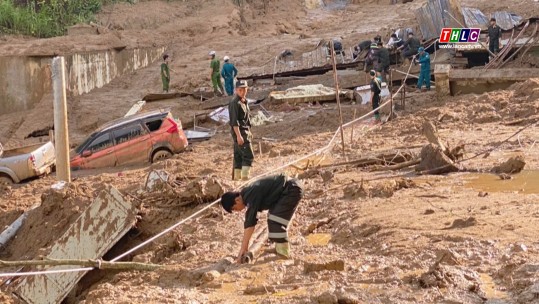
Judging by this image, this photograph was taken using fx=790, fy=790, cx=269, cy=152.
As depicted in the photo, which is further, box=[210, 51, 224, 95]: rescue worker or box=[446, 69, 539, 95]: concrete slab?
box=[210, 51, 224, 95]: rescue worker

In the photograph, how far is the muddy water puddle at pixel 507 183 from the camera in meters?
11.4

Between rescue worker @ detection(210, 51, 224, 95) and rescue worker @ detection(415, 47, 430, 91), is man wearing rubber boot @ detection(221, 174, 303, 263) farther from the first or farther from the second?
rescue worker @ detection(210, 51, 224, 95)

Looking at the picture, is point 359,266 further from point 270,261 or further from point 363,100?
point 363,100

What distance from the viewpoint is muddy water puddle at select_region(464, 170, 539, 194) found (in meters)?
11.4

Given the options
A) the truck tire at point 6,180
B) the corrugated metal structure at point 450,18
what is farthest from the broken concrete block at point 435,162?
the corrugated metal structure at point 450,18

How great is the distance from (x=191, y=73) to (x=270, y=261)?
2247cm

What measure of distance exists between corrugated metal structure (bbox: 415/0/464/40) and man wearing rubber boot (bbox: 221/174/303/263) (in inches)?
700

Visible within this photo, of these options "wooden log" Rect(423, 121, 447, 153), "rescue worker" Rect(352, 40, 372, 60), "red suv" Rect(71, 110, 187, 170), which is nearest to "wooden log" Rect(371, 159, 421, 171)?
"wooden log" Rect(423, 121, 447, 153)

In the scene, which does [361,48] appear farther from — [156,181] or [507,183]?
[156,181]

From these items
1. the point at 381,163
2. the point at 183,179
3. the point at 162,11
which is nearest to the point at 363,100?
the point at 381,163

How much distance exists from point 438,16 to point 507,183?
15154mm

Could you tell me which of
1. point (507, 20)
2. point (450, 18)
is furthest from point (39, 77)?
point (507, 20)

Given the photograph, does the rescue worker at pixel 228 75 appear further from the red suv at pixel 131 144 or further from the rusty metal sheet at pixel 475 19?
the rusty metal sheet at pixel 475 19

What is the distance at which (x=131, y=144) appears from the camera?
19219mm
